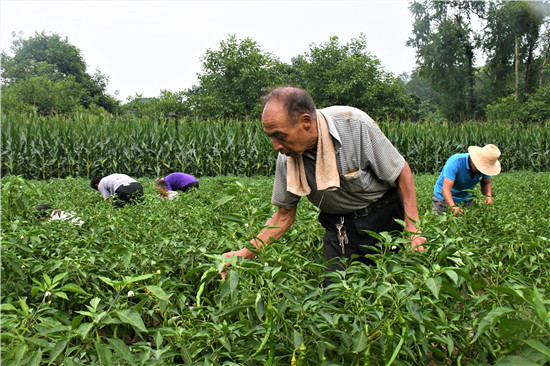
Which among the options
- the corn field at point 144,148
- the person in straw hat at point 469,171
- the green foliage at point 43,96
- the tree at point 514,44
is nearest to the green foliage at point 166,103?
the green foliage at point 43,96

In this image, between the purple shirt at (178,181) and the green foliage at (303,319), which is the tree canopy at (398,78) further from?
the green foliage at (303,319)

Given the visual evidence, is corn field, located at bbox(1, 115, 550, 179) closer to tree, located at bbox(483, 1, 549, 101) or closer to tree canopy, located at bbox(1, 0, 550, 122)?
tree canopy, located at bbox(1, 0, 550, 122)

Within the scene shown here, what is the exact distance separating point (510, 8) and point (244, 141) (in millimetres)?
32566

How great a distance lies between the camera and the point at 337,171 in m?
2.44

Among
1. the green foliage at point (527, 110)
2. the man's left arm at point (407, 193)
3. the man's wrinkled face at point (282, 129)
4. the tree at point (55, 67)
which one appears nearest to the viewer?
the man's wrinkled face at point (282, 129)

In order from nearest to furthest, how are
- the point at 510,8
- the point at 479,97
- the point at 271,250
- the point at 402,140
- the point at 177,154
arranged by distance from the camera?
1. the point at 271,250
2. the point at 177,154
3. the point at 402,140
4. the point at 510,8
5. the point at 479,97

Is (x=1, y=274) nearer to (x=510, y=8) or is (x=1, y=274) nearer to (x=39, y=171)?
(x=39, y=171)

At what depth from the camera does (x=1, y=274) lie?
6.48 feet

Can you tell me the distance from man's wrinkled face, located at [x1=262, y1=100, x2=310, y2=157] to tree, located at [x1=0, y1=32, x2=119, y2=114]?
46522 mm

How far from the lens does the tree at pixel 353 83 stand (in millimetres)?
32938

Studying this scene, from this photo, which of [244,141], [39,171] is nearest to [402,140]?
[244,141]

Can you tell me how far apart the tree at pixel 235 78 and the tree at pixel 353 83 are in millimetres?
3667

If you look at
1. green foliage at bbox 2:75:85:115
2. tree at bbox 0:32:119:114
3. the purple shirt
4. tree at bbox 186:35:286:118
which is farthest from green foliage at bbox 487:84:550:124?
tree at bbox 0:32:119:114

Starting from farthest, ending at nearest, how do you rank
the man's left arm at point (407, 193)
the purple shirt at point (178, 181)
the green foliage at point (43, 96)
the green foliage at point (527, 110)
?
the green foliage at point (43, 96), the green foliage at point (527, 110), the purple shirt at point (178, 181), the man's left arm at point (407, 193)
